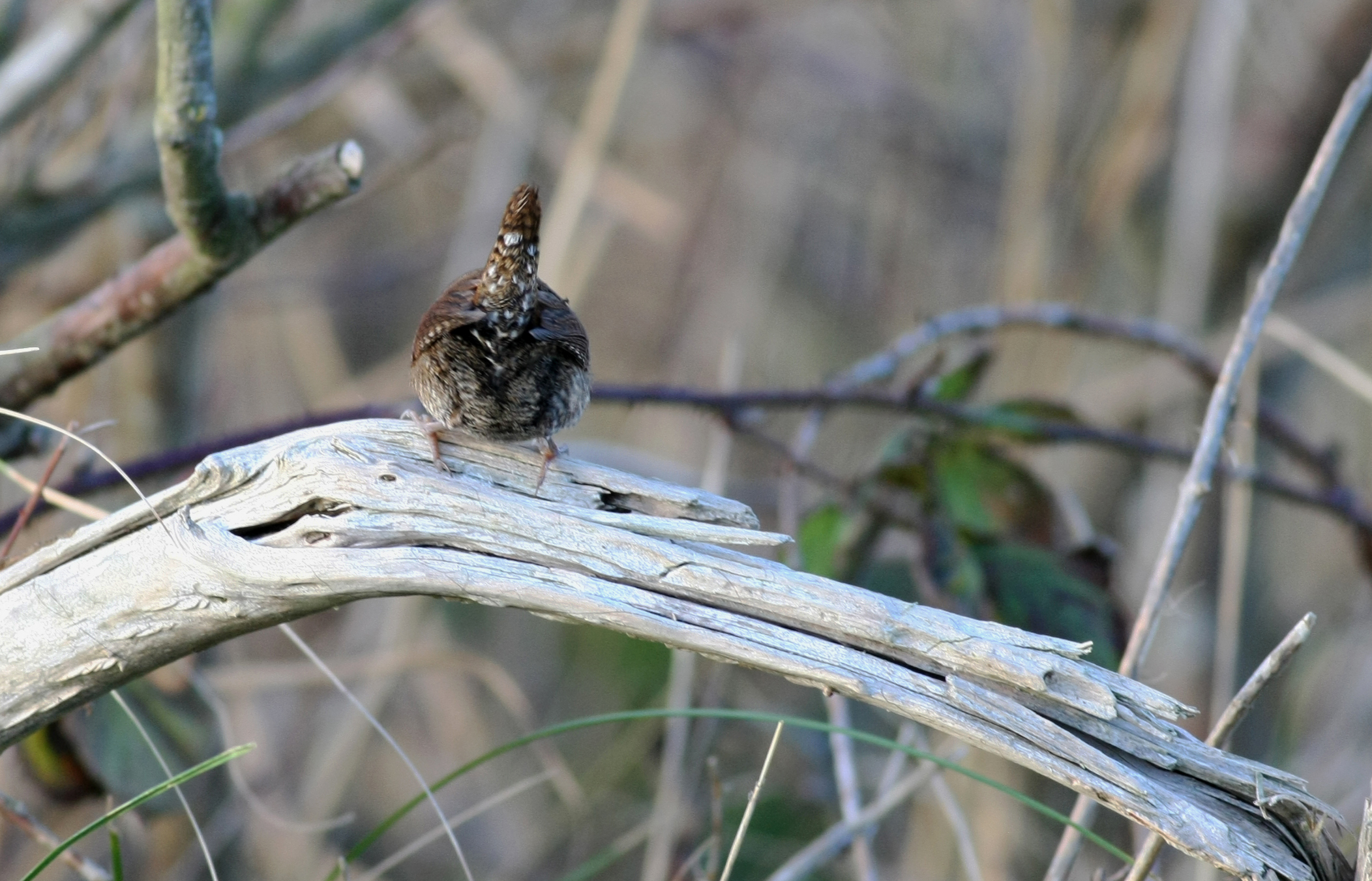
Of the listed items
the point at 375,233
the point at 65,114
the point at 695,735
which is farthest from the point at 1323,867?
the point at 375,233

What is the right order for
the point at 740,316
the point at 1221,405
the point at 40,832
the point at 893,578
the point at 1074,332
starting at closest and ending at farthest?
the point at 40,832 → the point at 1221,405 → the point at 1074,332 → the point at 893,578 → the point at 740,316

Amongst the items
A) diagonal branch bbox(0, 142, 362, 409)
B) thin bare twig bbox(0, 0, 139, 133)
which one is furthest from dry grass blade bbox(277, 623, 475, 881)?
thin bare twig bbox(0, 0, 139, 133)

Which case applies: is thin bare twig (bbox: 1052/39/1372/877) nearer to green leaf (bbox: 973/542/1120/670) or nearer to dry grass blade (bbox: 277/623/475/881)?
green leaf (bbox: 973/542/1120/670)

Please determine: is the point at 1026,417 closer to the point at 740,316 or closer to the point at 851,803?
the point at 851,803

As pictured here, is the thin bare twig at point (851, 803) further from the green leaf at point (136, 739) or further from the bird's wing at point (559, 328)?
the green leaf at point (136, 739)

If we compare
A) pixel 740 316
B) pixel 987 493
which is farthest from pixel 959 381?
pixel 740 316

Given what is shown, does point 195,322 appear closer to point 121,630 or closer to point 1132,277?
point 121,630

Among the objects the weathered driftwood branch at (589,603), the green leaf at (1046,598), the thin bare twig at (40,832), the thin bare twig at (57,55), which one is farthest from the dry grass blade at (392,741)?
the thin bare twig at (57,55)
